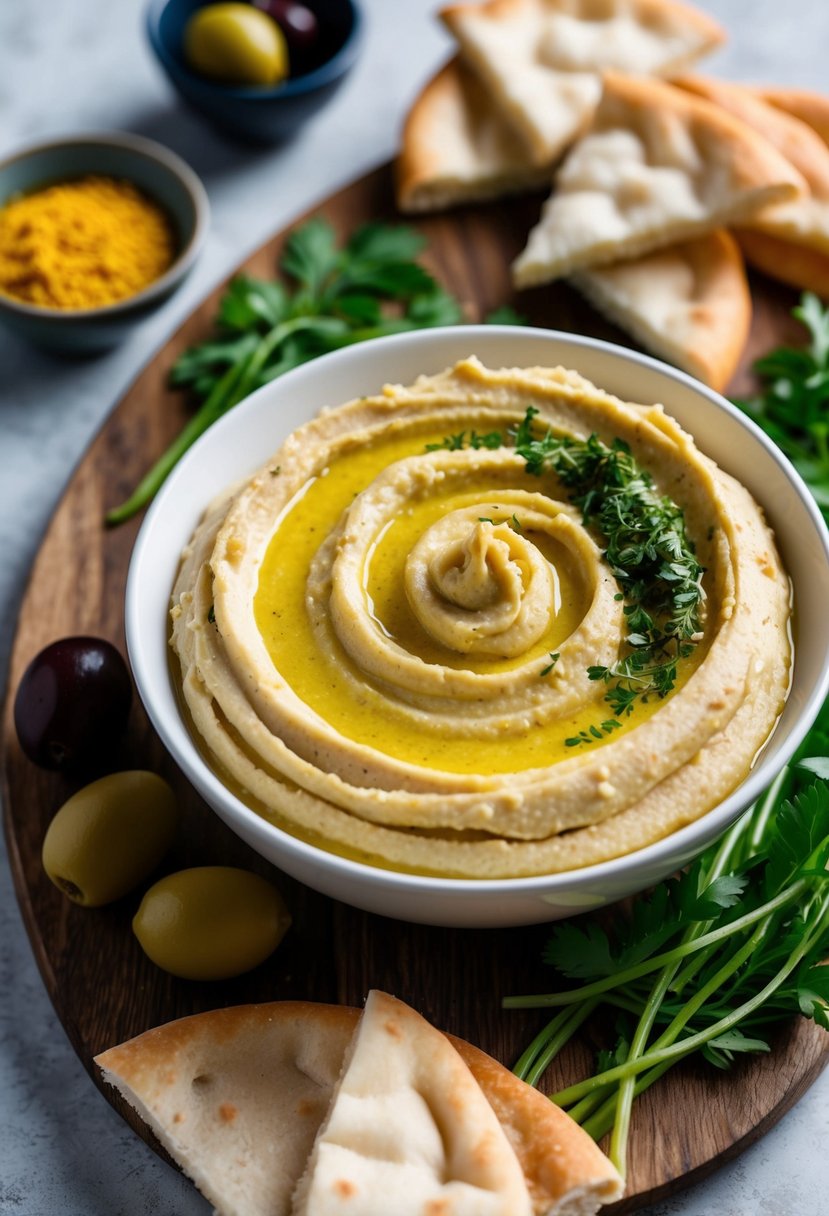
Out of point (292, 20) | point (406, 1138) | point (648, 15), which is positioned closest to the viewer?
point (406, 1138)

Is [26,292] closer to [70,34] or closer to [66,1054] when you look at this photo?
[70,34]

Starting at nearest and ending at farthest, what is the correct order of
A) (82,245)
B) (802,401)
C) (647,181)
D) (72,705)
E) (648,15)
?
(72,705) → (802,401) → (647,181) → (82,245) → (648,15)

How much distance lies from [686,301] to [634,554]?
2.30 m

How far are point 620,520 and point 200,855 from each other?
1.99 metres

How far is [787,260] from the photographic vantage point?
6.52m

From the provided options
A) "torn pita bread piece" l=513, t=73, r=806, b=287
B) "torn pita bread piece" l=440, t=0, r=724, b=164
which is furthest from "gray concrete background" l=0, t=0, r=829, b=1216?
"torn pita bread piece" l=513, t=73, r=806, b=287

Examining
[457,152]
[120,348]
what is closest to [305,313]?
[120,348]

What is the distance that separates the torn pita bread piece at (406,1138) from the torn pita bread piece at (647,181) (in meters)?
3.89

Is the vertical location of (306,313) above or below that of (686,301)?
above

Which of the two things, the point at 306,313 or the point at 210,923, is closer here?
the point at 210,923

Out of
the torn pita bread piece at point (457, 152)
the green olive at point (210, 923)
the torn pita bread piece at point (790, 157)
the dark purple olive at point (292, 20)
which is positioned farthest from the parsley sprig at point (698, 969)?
the dark purple olive at point (292, 20)

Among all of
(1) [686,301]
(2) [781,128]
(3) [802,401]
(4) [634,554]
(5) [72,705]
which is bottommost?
(3) [802,401]

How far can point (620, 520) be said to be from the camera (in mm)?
4574

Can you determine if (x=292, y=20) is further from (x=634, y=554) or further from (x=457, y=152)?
(x=634, y=554)
